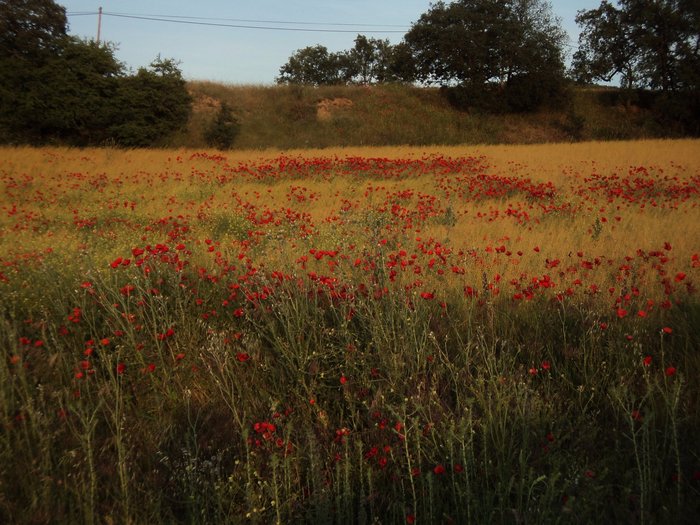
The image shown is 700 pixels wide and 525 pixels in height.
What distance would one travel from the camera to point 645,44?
2823 centimetres

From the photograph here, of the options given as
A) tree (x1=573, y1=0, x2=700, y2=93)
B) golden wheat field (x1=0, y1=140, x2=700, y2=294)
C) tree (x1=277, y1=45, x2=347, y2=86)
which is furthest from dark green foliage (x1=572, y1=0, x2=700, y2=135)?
tree (x1=277, y1=45, x2=347, y2=86)

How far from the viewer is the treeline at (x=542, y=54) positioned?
27906 mm

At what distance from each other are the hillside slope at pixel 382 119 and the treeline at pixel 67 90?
7.21ft

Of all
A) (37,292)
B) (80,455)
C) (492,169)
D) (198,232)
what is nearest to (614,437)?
(80,455)

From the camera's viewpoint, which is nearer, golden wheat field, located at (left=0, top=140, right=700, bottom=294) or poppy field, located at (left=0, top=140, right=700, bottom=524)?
poppy field, located at (left=0, top=140, right=700, bottom=524)

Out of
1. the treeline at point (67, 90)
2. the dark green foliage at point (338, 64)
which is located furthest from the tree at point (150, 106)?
the dark green foliage at point (338, 64)

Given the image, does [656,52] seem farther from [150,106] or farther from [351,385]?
[351,385]

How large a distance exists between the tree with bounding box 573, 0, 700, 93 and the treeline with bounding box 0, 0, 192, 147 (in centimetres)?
2644

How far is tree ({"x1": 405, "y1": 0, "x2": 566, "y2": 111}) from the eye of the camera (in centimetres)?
2962

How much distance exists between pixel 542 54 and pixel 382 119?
1240 centimetres

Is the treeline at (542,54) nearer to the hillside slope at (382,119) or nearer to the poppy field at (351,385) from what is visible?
the hillside slope at (382,119)

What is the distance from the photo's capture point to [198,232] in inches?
249

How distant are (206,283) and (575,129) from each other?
28861 mm

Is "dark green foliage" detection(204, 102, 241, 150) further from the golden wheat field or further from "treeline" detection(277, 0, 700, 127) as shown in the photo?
"treeline" detection(277, 0, 700, 127)
